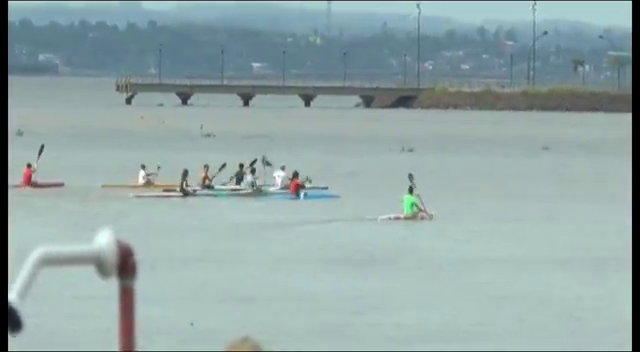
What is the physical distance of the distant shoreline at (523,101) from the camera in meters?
99.1

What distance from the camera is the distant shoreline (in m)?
99.1

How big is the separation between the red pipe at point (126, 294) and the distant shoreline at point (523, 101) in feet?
310

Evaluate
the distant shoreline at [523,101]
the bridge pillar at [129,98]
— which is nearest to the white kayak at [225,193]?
the distant shoreline at [523,101]

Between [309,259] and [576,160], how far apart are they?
32.8 meters

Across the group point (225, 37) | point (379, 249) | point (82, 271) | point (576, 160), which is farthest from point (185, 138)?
point (225, 37)

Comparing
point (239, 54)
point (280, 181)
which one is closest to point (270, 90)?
point (280, 181)

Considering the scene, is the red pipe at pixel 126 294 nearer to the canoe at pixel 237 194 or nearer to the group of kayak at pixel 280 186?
the group of kayak at pixel 280 186

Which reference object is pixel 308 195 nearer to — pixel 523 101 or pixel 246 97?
pixel 246 97

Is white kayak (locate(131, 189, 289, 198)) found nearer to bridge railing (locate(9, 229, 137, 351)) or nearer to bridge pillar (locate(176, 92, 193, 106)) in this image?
bridge railing (locate(9, 229, 137, 351))

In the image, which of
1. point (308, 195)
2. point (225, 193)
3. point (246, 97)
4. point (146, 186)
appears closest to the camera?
point (225, 193)

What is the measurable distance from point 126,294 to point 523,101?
99.4 m

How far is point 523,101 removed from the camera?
335ft

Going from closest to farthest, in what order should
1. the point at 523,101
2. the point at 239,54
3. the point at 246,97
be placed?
the point at 246,97, the point at 523,101, the point at 239,54

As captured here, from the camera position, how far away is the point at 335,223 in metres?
29.5
